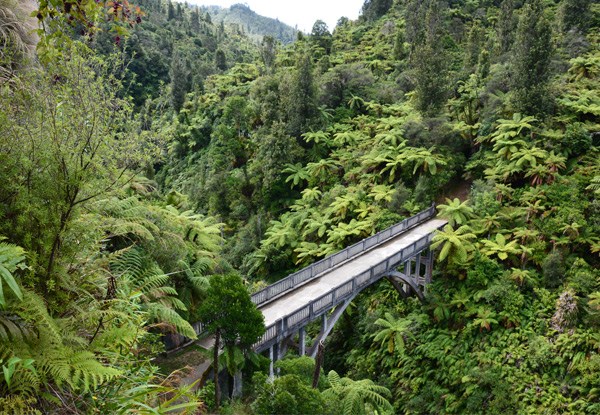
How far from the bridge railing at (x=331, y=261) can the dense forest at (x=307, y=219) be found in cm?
118

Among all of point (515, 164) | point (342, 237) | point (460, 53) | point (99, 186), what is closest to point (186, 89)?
point (460, 53)

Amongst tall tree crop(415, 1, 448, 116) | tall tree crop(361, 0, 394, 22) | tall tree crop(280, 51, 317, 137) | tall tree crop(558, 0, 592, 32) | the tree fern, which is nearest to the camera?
the tree fern

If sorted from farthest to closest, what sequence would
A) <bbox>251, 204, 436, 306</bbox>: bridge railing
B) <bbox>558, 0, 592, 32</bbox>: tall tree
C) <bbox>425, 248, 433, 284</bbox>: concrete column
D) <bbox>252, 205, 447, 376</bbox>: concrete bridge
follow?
<bbox>558, 0, 592, 32</bbox>: tall tree → <bbox>425, 248, 433, 284</bbox>: concrete column → <bbox>251, 204, 436, 306</bbox>: bridge railing → <bbox>252, 205, 447, 376</bbox>: concrete bridge

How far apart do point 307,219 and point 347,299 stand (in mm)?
9131

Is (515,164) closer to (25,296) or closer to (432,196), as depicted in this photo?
(432,196)

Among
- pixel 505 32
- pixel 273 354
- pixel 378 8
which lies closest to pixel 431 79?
pixel 505 32

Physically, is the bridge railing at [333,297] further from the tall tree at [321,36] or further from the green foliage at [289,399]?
the tall tree at [321,36]

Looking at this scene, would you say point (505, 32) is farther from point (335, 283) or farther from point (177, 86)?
point (177, 86)

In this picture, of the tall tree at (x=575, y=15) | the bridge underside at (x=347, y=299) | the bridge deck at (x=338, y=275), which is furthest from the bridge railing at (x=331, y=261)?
the tall tree at (x=575, y=15)

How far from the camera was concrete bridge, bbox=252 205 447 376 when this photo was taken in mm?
11859

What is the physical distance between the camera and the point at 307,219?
22.7m

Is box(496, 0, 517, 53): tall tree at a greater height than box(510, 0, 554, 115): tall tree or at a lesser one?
greater

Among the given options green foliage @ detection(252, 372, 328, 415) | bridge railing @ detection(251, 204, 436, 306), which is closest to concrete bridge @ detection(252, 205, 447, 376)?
bridge railing @ detection(251, 204, 436, 306)

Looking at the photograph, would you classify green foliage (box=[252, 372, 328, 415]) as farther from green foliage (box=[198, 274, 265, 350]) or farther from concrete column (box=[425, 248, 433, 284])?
concrete column (box=[425, 248, 433, 284])
